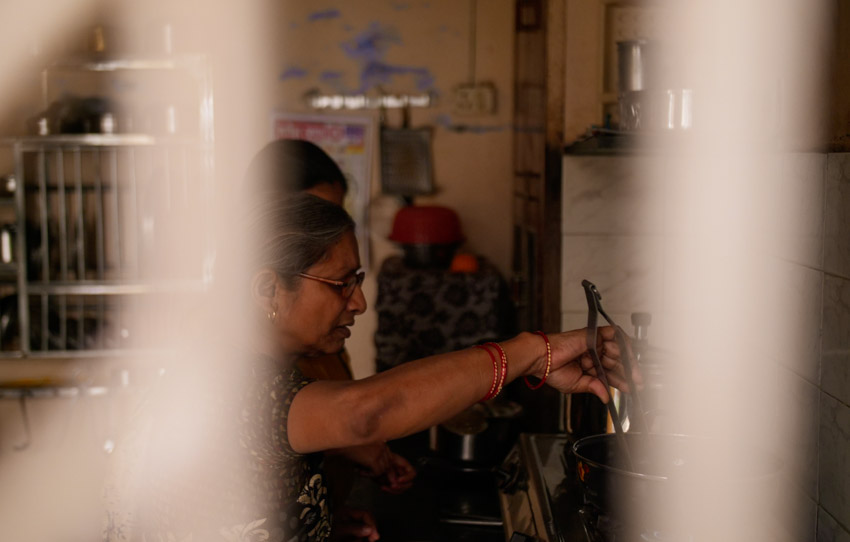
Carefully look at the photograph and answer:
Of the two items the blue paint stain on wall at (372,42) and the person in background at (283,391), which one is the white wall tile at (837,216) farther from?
the blue paint stain on wall at (372,42)

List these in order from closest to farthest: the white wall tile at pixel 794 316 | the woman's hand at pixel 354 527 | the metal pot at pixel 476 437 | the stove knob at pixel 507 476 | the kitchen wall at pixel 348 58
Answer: the white wall tile at pixel 794 316 < the woman's hand at pixel 354 527 < the stove knob at pixel 507 476 < the metal pot at pixel 476 437 < the kitchen wall at pixel 348 58

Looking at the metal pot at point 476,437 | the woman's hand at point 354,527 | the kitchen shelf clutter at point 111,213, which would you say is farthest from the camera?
the kitchen shelf clutter at point 111,213

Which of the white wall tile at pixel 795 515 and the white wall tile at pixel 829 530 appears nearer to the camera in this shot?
the white wall tile at pixel 829 530

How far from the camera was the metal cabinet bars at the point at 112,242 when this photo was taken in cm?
324

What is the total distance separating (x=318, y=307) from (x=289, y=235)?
0.12 m

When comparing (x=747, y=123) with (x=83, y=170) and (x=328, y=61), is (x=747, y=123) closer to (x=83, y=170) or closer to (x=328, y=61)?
(x=328, y=61)

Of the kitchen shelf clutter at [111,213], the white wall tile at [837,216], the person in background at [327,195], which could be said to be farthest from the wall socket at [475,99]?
the white wall tile at [837,216]

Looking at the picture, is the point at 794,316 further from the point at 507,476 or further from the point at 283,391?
the point at 283,391

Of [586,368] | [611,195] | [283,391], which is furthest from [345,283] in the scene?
[611,195]

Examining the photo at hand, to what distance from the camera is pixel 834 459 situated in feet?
3.94

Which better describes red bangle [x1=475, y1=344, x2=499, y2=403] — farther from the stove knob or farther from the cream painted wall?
the cream painted wall

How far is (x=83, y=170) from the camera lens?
3.42 metres

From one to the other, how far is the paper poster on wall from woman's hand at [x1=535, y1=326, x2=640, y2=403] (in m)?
2.28

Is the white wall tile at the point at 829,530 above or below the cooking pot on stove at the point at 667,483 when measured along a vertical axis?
A: below
